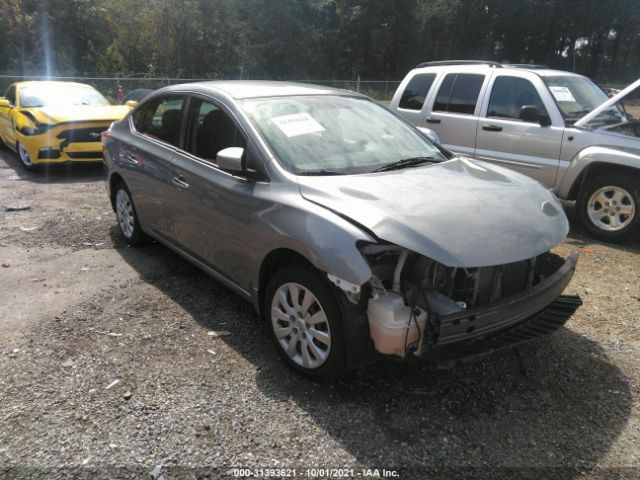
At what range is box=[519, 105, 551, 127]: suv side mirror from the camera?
19.8ft

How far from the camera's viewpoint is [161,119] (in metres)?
4.66

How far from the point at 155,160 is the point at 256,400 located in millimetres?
2481

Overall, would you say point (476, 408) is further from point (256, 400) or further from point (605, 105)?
point (605, 105)

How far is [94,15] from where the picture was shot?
31.9 metres

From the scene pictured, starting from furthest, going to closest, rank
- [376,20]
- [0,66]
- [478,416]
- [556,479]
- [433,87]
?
[376,20] < [0,66] < [433,87] < [478,416] < [556,479]

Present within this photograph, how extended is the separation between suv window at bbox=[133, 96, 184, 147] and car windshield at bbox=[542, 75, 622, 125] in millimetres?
4550

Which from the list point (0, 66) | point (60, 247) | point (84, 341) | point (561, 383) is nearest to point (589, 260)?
point (561, 383)

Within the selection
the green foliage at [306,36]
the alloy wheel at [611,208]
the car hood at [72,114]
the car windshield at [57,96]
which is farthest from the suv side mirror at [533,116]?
the green foliage at [306,36]

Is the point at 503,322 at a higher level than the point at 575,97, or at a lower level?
lower

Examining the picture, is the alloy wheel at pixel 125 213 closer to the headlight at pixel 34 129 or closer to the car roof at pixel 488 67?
the headlight at pixel 34 129

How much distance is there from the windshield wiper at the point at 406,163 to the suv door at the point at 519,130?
300 cm

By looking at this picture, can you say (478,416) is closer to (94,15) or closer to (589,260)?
(589,260)

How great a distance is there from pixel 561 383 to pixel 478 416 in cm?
70

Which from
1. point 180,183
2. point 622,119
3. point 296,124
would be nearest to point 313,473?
point 296,124
